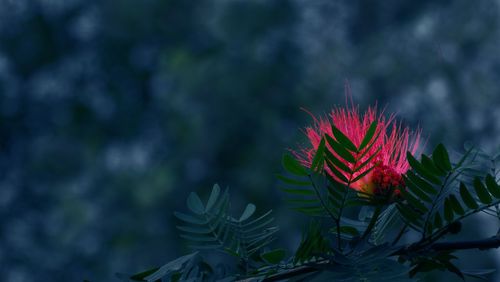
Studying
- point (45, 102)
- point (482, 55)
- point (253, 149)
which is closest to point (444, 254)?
point (253, 149)

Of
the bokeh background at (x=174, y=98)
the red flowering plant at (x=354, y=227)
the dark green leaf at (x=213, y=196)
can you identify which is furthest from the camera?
the bokeh background at (x=174, y=98)

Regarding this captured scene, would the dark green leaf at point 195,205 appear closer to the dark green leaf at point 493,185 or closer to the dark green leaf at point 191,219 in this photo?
the dark green leaf at point 191,219

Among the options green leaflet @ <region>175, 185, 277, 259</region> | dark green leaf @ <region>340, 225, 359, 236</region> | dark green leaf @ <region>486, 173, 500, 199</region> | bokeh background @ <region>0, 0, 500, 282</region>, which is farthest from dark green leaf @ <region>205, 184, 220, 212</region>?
bokeh background @ <region>0, 0, 500, 282</region>

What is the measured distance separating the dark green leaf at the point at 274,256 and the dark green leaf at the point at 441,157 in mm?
120

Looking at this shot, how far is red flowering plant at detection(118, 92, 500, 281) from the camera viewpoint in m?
0.52

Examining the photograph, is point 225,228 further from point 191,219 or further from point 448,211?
point 448,211

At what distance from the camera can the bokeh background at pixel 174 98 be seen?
7176 mm

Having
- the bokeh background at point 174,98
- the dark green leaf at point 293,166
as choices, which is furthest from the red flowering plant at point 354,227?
the bokeh background at point 174,98

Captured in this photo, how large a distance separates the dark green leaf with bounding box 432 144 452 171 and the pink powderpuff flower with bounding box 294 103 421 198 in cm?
3

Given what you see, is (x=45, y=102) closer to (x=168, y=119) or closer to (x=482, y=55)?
(x=168, y=119)

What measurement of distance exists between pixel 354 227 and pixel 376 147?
2.6 inches

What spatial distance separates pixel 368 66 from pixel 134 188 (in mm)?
2559

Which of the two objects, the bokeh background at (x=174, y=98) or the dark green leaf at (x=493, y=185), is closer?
the dark green leaf at (x=493, y=185)

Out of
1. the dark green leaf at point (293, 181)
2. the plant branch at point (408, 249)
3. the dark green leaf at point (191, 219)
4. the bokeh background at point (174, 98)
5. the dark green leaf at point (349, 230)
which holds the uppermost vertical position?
the bokeh background at point (174, 98)
